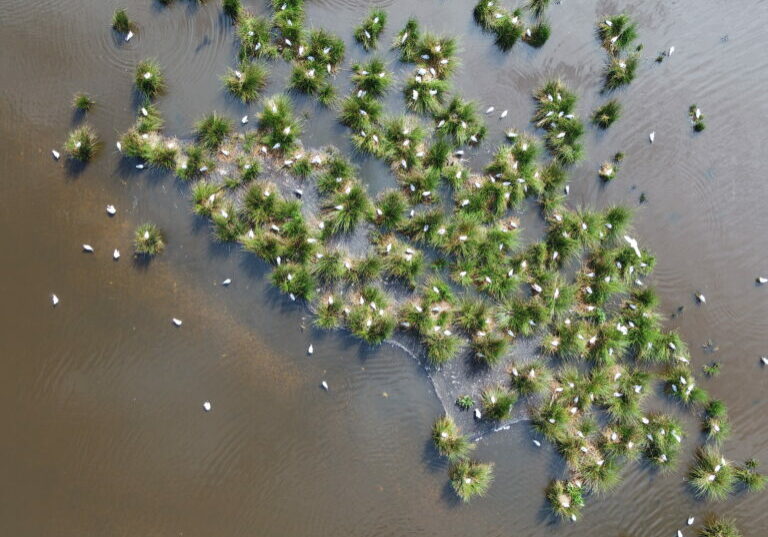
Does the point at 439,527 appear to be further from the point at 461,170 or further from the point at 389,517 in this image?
the point at 461,170

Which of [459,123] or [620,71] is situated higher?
[620,71]

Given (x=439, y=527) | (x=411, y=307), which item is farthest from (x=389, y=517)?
(x=411, y=307)

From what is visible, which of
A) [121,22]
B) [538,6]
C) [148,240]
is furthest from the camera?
[538,6]

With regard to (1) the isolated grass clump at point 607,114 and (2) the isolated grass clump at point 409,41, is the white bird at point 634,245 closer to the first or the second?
(1) the isolated grass clump at point 607,114

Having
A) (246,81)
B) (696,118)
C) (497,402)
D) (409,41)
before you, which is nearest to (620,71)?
(696,118)

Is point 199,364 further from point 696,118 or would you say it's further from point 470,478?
point 696,118

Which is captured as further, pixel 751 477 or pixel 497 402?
pixel 751 477
